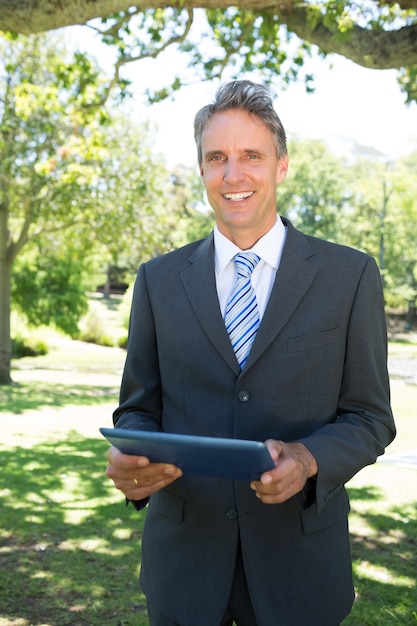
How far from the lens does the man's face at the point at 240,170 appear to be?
2.28m

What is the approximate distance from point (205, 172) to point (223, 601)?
1.36 metres

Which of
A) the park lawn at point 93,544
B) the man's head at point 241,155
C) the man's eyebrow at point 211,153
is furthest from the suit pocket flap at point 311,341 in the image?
the park lawn at point 93,544

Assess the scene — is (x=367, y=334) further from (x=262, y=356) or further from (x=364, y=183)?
(x=364, y=183)

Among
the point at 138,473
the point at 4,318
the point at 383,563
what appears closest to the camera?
the point at 138,473

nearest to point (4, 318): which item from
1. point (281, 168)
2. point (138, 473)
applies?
point (281, 168)

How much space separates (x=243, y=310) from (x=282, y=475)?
66 centimetres

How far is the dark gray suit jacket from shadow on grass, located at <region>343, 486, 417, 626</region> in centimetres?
227

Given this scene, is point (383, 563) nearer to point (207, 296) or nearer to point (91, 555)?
point (91, 555)

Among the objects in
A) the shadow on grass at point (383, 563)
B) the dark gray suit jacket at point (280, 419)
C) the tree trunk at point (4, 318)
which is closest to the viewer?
the dark gray suit jacket at point (280, 419)

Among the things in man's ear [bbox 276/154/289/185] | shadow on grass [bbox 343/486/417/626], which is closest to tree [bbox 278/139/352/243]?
shadow on grass [bbox 343/486/417/626]

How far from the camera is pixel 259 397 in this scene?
2197mm

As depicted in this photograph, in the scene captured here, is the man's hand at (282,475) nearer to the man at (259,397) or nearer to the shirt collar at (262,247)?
the man at (259,397)

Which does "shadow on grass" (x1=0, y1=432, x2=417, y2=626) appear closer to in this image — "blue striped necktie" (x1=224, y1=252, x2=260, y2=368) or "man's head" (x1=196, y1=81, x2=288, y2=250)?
"blue striped necktie" (x1=224, y1=252, x2=260, y2=368)

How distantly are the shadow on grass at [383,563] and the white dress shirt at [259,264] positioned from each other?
2652 millimetres
